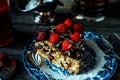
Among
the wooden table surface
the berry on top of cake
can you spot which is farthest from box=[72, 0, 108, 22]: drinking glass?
the berry on top of cake

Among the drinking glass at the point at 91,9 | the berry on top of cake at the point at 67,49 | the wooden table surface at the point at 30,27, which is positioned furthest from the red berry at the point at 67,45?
the drinking glass at the point at 91,9

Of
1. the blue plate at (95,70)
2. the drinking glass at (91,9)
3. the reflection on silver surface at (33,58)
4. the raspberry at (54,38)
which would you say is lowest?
the blue plate at (95,70)

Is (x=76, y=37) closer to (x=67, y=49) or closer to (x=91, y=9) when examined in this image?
(x=67, y=49)

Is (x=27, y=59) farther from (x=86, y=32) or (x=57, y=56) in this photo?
(x=86, y=32)

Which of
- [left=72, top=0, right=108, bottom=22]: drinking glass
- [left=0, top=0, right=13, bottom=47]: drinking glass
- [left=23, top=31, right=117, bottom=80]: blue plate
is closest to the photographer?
[left=23, top=31, right=117, bottom=80]: blue plate

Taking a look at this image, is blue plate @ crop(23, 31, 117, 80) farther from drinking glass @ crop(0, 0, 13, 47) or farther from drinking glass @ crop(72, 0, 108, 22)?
drinking glass @ crop(72, 0, 108, 22)

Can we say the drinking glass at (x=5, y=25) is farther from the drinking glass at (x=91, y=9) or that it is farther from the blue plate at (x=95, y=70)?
the drinking glass at (x=91, y=9)

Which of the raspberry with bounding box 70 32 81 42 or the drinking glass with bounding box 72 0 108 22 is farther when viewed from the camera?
the drinking glass with bounding box 72 0 108 22
